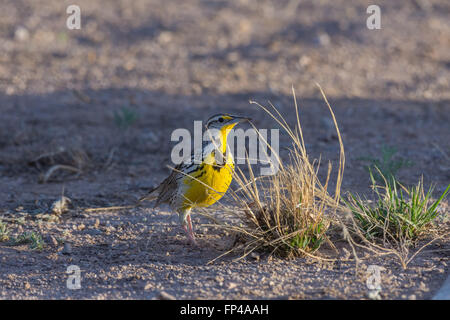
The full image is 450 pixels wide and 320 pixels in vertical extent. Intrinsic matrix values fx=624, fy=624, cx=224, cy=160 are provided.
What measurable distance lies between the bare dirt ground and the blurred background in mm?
38

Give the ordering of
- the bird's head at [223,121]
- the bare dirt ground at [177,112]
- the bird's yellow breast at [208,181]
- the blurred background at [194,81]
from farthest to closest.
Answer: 1. the blurred background at [194,81]
2. the bird's head at [223,121]
3. the bird's yellow breast at [208,181]
4. the bare dirt ground at [177,112]

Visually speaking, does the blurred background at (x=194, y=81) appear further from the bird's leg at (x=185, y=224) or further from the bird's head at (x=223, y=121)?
the bird's head at (x=223, y=121)

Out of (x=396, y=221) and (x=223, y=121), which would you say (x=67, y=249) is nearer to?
(x=223, y=121)

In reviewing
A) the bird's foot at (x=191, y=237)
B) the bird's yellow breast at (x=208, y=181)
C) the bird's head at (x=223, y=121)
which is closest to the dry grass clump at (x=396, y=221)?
the bird's yellow breast at (x=208, y=181)

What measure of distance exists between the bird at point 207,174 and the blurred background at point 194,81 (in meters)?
1.68

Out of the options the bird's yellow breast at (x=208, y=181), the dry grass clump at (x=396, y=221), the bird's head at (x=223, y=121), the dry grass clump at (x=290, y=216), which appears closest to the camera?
the dry grass clump at (x=290, y=216)

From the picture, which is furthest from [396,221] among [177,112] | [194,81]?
[194,81]

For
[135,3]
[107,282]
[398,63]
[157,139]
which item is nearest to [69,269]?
[107,282]

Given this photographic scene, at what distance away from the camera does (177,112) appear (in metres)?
10.3

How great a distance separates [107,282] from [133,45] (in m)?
8.59

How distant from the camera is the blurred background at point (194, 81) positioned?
27.0ft

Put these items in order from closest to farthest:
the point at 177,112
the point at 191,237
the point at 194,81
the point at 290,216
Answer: the point at 290,216 → the point at 191,237 → the point at 177,112 → the point at 194,81

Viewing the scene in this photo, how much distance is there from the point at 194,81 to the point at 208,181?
623cm

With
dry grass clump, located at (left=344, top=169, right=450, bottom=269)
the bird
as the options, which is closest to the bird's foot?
the bird
